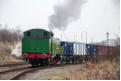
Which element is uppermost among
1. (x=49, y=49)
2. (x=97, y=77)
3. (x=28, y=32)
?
(x=28, y=32)

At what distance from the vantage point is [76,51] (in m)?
28.5

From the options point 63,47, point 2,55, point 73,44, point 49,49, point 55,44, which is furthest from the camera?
point 2,55

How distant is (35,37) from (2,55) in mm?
14402

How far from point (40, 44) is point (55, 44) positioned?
89.1 inches

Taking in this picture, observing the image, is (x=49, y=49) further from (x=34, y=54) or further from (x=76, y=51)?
(x=76, y=51)

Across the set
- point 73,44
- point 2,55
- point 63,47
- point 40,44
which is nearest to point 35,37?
point 40,44

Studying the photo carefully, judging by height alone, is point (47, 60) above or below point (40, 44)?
below

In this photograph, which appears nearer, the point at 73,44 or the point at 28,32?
the point at 28,32

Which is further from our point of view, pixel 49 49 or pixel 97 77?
pixel 49 49

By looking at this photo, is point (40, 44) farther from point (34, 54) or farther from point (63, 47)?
point (63, 47)

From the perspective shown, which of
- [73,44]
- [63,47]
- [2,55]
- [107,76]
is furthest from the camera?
[2,55]

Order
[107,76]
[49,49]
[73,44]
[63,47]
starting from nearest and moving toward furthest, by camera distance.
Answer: [107,76], [49,49], [63,47], [73,44]

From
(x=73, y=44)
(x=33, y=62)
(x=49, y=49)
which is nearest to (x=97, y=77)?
(x=49, y=49)

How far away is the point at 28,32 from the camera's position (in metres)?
20.3
